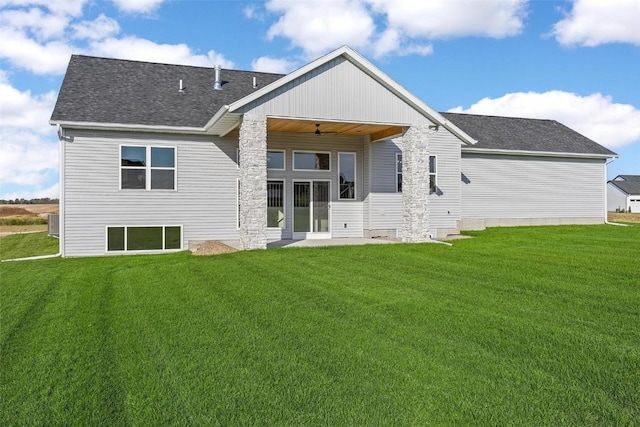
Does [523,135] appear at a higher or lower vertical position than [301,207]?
higher

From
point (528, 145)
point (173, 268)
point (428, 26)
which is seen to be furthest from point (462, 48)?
point (173, 268)

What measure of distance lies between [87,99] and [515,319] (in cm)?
1376

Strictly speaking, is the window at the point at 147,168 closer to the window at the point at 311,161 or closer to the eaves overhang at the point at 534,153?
the window at the point at 311,161

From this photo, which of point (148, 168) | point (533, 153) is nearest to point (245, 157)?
point (148, 168)

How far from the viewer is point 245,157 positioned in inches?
511

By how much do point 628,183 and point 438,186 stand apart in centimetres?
5127

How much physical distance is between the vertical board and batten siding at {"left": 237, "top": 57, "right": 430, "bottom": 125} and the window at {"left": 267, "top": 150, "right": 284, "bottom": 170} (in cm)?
280

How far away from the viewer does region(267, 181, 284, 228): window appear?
52.1 feet

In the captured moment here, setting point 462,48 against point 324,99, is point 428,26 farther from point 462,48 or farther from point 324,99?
point 324,99

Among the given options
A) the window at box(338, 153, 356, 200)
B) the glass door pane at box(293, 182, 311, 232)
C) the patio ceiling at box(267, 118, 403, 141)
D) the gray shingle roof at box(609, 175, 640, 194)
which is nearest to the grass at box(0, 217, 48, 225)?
the glass door pane at box(293, 182, 311, 232)

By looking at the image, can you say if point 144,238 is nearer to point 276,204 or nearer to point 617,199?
point 276,204

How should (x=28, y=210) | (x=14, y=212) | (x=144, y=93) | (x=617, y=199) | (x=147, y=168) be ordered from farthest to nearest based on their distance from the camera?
(x=617, y=199) < (x=28, y=210) < (x=14, y=212) < (x=144, y=93) < (x=147, y=168)

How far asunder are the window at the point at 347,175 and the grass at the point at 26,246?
10.2 m

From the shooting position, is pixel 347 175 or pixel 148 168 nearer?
pixel 148 168
